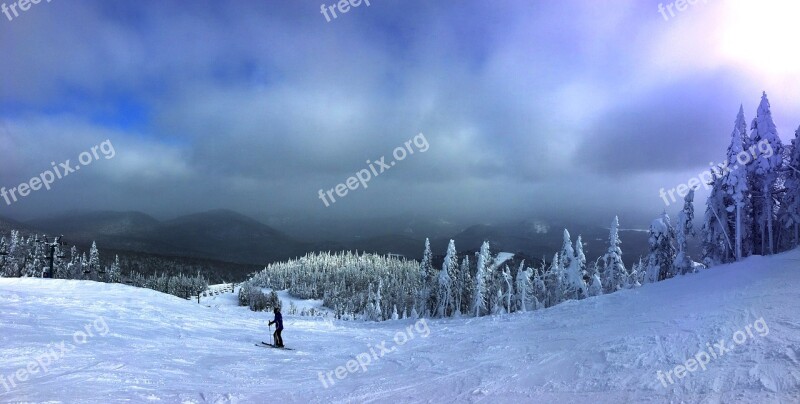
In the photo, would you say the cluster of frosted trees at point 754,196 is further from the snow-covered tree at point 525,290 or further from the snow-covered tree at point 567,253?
the snow-covered tree at point 525,290

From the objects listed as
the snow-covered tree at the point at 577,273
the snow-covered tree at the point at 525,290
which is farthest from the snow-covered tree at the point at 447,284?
the snow-covered tree at the point at 577,273

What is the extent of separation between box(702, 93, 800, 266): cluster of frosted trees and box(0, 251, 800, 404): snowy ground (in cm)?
1255

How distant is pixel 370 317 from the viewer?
3506 inches

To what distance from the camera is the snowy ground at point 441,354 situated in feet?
36.2

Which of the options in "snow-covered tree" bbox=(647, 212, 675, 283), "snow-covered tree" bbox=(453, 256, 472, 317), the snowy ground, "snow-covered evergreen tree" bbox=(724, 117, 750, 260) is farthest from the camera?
"snow-covered tree" bbox=(453, 256, 472, 317)

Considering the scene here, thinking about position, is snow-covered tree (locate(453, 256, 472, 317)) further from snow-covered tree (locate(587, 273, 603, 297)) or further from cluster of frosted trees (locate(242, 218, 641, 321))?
snow-covered tree (locate(587, 273, 603, 297))

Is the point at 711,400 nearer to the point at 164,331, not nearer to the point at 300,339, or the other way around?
the point at 300,339

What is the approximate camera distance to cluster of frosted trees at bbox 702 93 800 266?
1391 inches

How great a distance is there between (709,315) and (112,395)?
2190 cm

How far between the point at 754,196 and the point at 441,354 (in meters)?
37.8

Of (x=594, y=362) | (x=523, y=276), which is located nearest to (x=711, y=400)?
(x=594, y=362)

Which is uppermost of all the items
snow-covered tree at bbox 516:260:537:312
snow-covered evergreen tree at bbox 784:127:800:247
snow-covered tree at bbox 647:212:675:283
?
snow-covered evergreen tree at bbox 784:127:800:247

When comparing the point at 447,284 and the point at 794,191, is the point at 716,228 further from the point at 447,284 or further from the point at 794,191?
the point at 447,284

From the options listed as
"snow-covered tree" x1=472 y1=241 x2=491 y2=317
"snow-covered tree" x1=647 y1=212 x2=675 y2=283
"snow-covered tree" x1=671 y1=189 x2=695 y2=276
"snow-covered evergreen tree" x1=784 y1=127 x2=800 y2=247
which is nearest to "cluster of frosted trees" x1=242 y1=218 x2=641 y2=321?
"snow-covered tree" x1=472 y1=241 x2=491 y2=317
